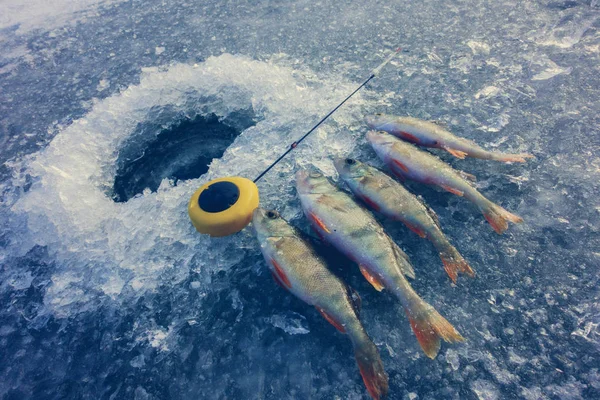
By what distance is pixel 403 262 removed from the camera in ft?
6.80

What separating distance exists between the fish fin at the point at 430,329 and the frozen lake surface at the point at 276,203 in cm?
17

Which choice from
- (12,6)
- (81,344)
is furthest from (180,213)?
(12,6)

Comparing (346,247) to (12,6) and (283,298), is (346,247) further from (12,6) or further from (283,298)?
(12,6)

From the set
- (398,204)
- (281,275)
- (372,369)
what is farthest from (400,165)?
(372,369)

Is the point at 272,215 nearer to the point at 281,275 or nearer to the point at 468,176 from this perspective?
the point at 281,275

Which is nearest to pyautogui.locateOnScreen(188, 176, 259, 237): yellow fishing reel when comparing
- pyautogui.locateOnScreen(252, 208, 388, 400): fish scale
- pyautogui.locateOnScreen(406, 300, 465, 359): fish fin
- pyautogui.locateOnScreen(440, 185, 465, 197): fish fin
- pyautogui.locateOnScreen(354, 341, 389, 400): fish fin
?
pyautogui.locateOnScreen(252, 208, 388, 400): fish scale

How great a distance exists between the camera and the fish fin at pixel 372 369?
65.8 inches

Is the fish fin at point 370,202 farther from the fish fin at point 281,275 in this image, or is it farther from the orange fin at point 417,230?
the fish fin at point 281,275

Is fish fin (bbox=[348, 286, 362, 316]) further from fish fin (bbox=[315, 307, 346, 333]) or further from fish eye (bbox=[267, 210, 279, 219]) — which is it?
fish eye (bbox=[267, 210, 279, 219])

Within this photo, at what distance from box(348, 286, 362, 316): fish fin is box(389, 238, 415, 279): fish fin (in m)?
0.32

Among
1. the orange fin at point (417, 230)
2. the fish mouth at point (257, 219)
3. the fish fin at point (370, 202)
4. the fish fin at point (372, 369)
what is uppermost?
the fish mouth at point (257, 219)

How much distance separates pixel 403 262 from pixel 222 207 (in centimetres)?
122

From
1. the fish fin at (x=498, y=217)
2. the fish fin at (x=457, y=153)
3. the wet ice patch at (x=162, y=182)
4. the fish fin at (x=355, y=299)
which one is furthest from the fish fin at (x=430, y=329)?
the fish fin at (x=457, y=153)

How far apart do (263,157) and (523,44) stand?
329cm
